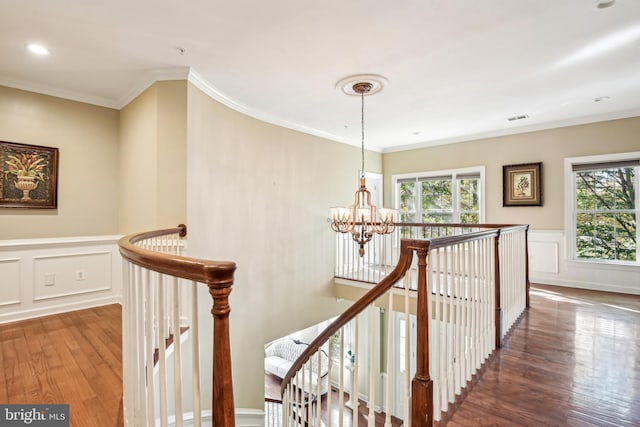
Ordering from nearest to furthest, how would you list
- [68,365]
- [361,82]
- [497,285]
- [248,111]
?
[68,365], [497,285], [361,82], [248,111]

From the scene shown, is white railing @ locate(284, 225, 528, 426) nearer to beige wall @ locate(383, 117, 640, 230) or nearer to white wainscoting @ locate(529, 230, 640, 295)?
white wainscoting @ locate(529, 230, 640, 295)

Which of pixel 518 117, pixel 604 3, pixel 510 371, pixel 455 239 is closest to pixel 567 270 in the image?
pixel 518 117

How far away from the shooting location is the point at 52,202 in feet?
12.4

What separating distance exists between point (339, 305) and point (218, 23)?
4867 millimetres

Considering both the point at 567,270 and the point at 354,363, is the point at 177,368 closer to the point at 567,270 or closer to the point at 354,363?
the point at 354,363

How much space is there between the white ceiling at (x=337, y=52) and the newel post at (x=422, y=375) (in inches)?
76.2

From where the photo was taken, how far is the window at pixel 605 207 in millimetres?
4605

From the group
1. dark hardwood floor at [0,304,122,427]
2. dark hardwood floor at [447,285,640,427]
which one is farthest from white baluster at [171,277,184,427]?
dark hardwood floor at [447,285,640,427]

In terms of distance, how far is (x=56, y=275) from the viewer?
3.61 m

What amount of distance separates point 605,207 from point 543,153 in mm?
1213

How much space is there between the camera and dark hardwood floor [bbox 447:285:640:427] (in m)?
1.84

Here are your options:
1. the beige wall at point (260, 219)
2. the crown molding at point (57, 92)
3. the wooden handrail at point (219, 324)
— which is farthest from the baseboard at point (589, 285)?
the crown molding at point (57, 92)

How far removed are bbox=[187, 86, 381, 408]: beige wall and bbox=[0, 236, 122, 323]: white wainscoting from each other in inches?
57.8

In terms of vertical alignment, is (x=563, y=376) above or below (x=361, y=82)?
below
